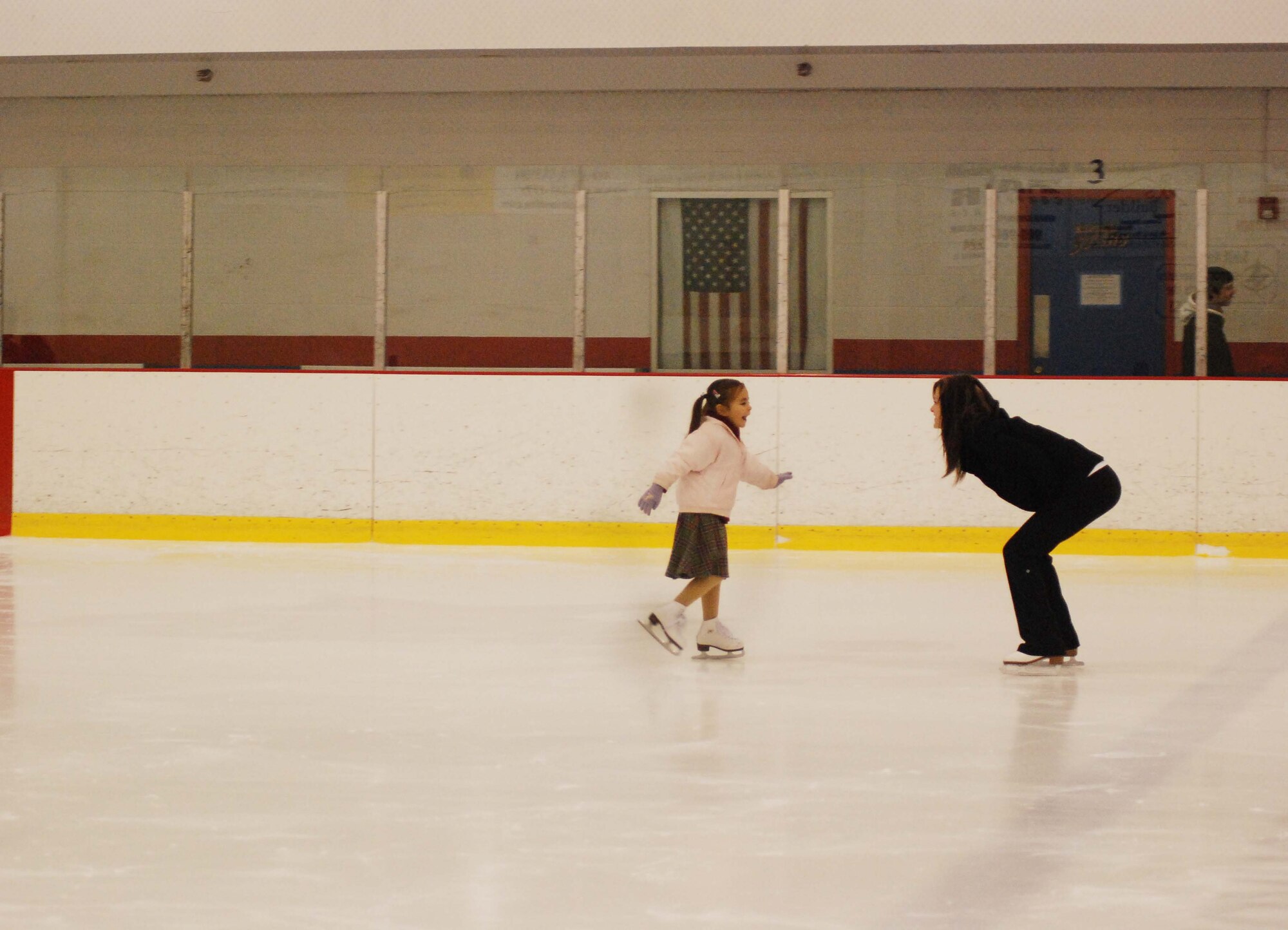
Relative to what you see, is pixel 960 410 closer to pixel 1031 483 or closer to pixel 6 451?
pixel 1031 483

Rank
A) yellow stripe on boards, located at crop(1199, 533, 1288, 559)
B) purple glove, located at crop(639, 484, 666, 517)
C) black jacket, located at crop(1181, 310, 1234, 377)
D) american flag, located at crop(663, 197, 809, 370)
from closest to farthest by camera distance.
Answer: purple glove, located at crop(639, 484, 666, 517) → yellow stripe on boards, located at crop(1199, 533, 1288, 559) → black jacket, located at crop(1181, 310, 1234, 377) → american flag, located at crop(663, 197, 809, 370)

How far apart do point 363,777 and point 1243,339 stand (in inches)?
280

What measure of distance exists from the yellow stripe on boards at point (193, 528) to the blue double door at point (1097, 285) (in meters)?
4.15

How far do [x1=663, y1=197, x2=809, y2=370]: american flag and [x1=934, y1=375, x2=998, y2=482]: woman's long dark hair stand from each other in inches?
166

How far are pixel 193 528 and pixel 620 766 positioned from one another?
567cm

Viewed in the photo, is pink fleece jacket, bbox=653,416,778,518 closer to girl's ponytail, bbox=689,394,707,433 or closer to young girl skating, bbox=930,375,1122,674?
girl's ponytail, bbox=689,394,707,433

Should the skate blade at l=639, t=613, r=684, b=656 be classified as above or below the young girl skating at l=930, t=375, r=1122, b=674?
below

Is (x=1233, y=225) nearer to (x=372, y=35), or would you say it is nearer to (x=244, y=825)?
(x=372, y=35)

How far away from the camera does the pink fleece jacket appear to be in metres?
4.98

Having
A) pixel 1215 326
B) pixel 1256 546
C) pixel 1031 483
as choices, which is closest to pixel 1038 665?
pixel 1031 483

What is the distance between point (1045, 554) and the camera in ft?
15.7

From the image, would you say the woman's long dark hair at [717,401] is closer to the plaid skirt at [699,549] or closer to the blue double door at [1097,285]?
the plaid skirt at [699,549]

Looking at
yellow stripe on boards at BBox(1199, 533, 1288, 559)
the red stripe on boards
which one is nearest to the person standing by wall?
yellow stripe on boards at BBox(1199, 533, 1288, 559)

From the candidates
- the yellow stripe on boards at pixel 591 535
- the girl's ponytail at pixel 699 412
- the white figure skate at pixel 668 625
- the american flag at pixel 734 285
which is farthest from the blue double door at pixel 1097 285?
the white figure skate at pixel 668 625
